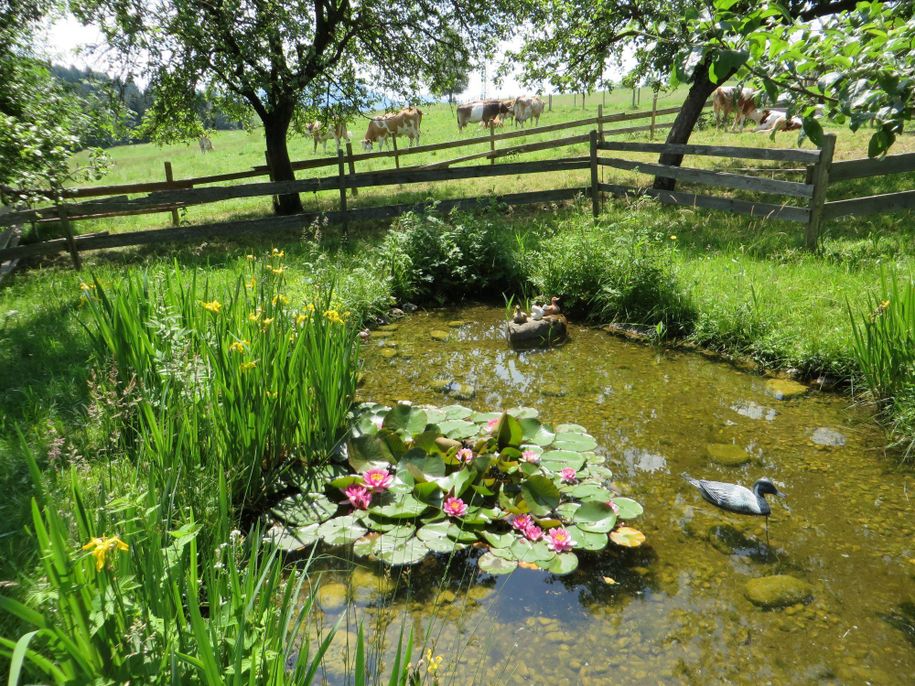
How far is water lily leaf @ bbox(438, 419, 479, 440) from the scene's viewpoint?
390cm

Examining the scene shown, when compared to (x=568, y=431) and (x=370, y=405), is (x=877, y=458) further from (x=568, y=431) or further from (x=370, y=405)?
(x=370, y=405)

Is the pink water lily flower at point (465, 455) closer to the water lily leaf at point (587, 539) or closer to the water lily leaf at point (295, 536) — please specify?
the water lily leaf at point (587, 539)

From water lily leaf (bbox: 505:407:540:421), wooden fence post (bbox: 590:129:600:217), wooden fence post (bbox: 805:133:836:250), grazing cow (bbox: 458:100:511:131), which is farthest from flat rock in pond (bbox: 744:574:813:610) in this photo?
grazing cow (bbox: 458:100:511:131)

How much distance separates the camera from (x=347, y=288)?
6559 millimetres

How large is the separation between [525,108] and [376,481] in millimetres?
25785

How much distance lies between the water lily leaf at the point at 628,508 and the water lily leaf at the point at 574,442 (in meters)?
0.54

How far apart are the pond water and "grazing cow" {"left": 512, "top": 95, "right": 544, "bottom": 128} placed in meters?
23.7

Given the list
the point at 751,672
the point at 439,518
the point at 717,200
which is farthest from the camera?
the point at 717,200

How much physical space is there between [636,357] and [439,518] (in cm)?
305

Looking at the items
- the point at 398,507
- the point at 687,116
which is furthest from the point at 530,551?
the point at 687,116

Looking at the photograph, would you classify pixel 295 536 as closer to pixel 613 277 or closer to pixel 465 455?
pixel 465 455

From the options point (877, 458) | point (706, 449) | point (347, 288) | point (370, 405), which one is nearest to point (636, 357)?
point (706, 449)

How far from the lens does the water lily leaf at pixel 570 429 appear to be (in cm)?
409

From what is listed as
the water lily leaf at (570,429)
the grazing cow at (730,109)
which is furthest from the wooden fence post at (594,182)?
the grazing cow at (730,109)
